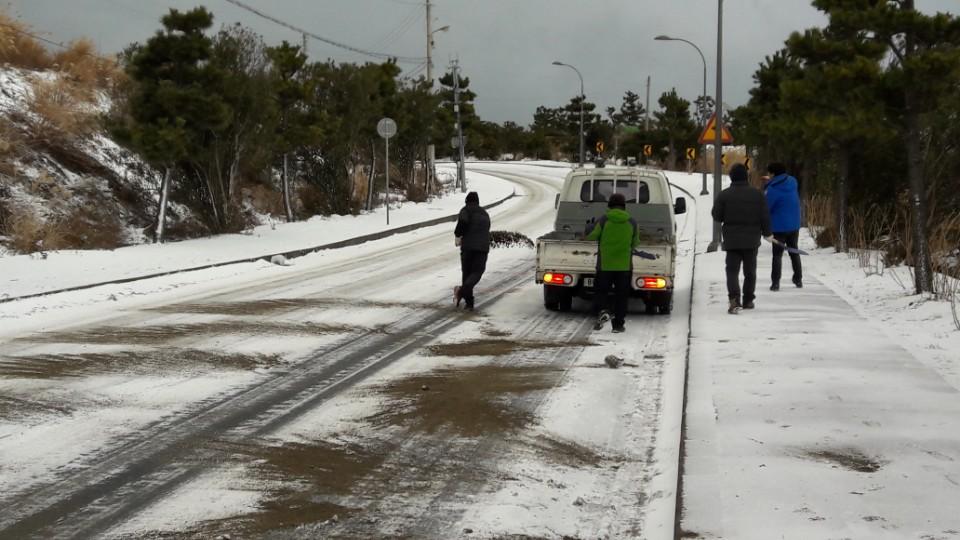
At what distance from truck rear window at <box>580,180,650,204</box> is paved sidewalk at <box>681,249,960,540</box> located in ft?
16.1

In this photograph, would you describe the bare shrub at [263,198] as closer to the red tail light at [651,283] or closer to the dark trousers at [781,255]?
the dark trousers at [781,255]

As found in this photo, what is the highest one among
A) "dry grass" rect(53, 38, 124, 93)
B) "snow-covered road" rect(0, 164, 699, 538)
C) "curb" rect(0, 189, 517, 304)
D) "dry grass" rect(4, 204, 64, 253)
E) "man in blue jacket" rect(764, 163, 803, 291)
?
"dry grass" rect(53, 38, 124, 93)

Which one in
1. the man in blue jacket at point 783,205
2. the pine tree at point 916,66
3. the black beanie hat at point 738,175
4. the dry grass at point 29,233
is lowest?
the dry grass at point 29,233

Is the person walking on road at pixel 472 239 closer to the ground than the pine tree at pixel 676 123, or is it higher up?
closer to the ground

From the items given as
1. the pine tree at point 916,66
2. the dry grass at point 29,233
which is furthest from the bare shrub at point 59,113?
the pine tree at point 916,66

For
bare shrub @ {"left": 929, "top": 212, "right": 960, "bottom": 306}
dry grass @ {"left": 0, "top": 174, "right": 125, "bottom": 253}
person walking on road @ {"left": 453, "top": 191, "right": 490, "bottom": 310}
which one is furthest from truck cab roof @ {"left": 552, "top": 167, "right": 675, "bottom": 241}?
dry grass @ {"left": 0, "top": 174, "right": 125, "bottom": 253}

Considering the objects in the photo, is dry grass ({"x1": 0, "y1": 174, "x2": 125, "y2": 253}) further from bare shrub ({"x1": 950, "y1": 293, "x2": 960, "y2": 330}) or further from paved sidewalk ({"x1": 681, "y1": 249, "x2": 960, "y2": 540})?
bare shrub ({"x1": 950, "y1": 293, "x2": 960, "y2": 330})

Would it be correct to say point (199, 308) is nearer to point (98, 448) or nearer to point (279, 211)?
point (98, 448)

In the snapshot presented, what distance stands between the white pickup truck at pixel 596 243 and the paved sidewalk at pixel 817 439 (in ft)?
5.74

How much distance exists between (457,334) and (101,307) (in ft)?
16.5

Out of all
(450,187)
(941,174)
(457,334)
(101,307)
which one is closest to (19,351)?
(101,307)

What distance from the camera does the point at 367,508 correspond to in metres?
5.24

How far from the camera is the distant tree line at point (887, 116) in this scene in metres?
12.0

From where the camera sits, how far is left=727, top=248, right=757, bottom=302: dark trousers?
11.8 m
